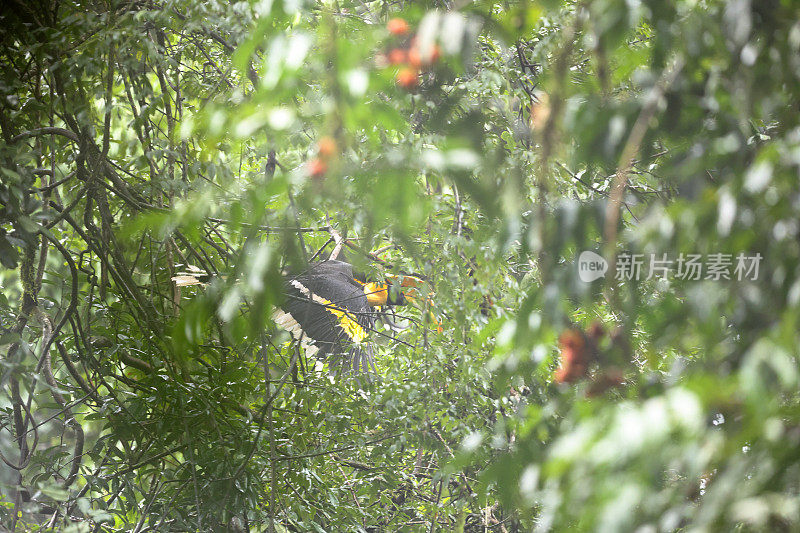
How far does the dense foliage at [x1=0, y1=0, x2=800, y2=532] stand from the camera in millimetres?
448

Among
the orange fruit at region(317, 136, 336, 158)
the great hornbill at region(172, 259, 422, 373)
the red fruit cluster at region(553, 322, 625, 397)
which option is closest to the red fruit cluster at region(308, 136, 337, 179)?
the orange fruit at region(317, 136, 336, 158)

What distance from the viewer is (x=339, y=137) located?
1.92ft

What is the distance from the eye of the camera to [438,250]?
1469mm

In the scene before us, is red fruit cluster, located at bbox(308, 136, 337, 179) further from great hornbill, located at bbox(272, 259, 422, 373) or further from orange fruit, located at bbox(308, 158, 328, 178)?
great hornbill, located at bbox(272, 259, 422, 373)

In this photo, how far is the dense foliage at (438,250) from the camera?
17.6 inches

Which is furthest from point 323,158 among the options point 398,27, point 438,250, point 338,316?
point 338,316

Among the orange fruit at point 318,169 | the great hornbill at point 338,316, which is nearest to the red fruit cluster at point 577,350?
the orange fruit at point 318,169

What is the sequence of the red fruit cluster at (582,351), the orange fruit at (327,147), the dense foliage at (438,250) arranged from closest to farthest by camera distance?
the dense foliage at (438,250), the orange fruit at (327,147), the red fruit cluster at (582,351)

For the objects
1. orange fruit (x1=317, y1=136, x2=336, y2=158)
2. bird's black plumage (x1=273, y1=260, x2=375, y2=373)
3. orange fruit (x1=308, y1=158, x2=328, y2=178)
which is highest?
orange fruit (x1=317, y1=136, x2=336, y2=158)

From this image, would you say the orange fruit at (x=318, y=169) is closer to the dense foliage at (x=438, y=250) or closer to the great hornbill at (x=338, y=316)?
the dense foliage at (x=438, y=250)

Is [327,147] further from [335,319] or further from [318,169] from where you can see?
[335,319]

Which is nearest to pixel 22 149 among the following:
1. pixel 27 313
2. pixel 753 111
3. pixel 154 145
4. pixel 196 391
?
pixel 154 145

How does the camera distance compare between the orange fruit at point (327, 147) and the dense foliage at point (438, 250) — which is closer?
the dense foliage at point (438, 250)

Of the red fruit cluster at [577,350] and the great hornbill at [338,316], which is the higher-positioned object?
the red fruit cluster at [577,350]
